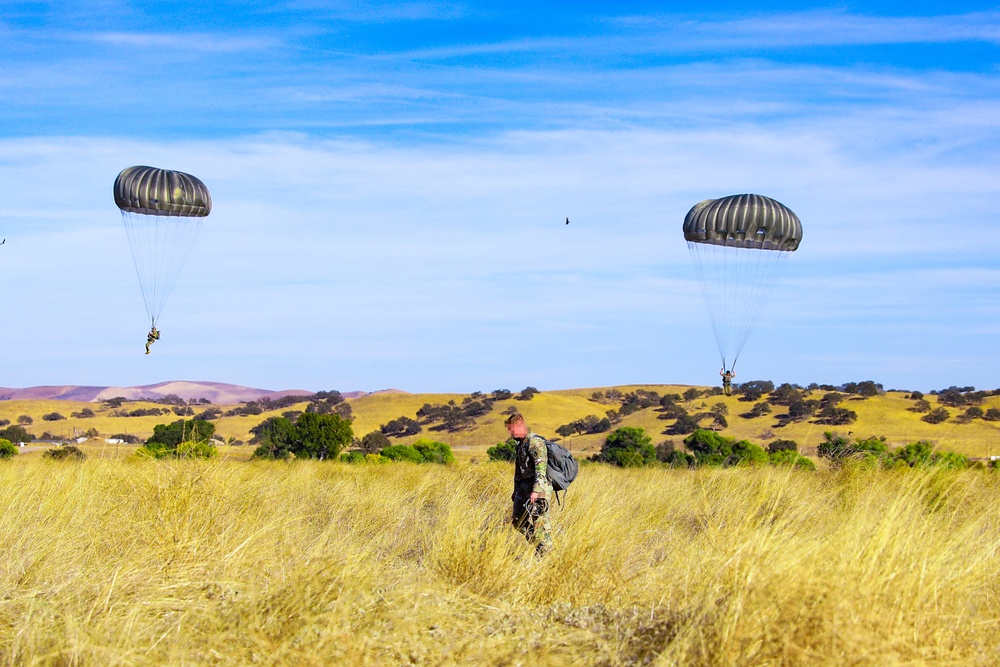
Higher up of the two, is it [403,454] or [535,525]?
[535,525]

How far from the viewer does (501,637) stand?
17.6ft

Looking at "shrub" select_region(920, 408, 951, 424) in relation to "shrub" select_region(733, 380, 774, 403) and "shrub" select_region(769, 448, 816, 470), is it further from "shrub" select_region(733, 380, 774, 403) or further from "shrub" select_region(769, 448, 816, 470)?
"shrub" select_region(769, 448, 816, 470)

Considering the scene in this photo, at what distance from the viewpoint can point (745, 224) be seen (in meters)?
20.8

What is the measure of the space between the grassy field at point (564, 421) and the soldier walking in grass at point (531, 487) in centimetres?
2775

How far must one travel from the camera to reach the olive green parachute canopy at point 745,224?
20.8 metres

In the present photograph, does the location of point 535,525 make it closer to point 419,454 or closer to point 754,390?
point 419,454

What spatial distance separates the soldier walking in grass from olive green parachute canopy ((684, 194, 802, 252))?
12923mm

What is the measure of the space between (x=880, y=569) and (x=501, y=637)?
217cm

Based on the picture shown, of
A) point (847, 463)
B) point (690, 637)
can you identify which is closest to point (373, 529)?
point (690, 637)

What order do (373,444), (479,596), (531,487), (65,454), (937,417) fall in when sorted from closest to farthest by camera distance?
(479,596) < (531,487) < (65,454) < (373,444) < (937,417)

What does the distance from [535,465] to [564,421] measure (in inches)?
2029

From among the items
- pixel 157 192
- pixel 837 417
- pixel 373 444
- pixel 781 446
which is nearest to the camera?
pixel 157 192

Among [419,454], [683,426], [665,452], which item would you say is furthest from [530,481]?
[683,426]

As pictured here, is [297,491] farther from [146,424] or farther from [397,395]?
[397,395]
